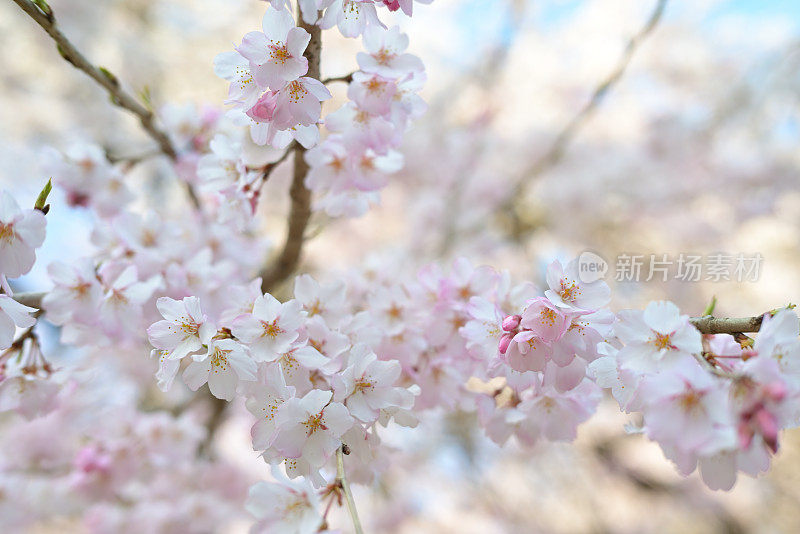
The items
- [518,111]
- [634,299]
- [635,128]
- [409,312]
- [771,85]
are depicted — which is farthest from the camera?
[518,111]

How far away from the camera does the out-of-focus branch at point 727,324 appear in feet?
2.00

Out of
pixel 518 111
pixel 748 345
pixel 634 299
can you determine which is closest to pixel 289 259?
pixel 748 345

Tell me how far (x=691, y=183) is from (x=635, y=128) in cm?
84

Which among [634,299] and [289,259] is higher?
[289,259]

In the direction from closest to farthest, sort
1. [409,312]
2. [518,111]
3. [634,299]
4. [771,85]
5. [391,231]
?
1. [409,312]
2. [634,299]
3. [771,85]
4. [391,231]
5. [518,111]

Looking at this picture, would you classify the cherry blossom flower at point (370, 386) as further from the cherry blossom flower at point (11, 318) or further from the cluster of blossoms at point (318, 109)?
the cherry blossom flower at point (11, 318)

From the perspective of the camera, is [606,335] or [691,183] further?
[691,183]

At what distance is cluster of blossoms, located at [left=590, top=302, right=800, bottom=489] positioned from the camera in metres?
0.49

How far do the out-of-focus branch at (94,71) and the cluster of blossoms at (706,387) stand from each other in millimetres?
954

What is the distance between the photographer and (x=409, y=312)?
3.04 feet

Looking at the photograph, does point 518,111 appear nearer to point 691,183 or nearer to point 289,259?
point 691,183

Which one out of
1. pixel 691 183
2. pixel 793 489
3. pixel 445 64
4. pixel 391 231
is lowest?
pixel 793 489

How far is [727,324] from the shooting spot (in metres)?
0.62

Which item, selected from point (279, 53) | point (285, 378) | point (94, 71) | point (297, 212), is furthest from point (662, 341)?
point (94, 71)
